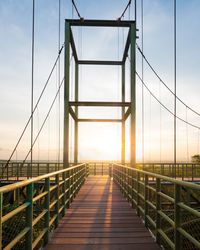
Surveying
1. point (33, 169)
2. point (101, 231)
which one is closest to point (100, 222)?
point (101, 231)

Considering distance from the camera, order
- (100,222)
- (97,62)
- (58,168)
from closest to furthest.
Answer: (100,222) → (97,62) → (58,168)

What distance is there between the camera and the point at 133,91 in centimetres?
1100

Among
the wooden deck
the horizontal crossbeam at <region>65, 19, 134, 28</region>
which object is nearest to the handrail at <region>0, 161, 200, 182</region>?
the horizontal crossbeam at <region>65, 19, 134, 28</region>

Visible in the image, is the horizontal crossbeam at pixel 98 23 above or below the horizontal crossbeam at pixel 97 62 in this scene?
→ above

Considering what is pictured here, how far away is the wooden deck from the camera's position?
400cm

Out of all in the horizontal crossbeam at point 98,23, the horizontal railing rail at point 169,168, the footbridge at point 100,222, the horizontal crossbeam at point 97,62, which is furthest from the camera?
the horizontal railing rail at point 169,168

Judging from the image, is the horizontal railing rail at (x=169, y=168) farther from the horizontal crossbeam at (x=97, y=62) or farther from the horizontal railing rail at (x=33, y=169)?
the horizontal crossbeam at (x=97, y=62)

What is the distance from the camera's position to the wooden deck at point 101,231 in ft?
13.1

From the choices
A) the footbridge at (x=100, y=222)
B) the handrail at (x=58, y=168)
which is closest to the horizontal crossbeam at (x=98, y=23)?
the footbridge at (x=100, y=222)

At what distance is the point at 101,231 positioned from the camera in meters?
4.79

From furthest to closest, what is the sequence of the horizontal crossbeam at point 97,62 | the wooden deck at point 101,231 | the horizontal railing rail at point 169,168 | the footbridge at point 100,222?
the horizontal railing rail at point 169,168 → the horizontal crossbeam at point 97,62 → the wooden deck at point 101,231 → the footbridge at point 100,222

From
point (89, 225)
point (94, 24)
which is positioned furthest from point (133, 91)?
point (89, 225)

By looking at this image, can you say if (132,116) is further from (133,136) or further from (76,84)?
(76,84)

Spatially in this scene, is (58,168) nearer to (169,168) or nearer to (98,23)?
(169,168)
